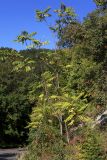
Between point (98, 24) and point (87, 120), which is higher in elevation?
point (98, 24)

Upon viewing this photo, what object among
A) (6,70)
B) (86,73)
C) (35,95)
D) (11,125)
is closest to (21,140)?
(11,125)

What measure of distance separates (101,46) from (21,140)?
36003mm

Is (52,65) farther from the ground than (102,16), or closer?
closer

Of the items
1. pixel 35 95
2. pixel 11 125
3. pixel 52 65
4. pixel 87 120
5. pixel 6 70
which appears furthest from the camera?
pixel 6 70

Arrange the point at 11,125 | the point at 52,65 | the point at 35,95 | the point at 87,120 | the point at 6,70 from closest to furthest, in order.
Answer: the point at 87,120 < the point at 52,65 < the point at 35,95 < the point at 11,125 < the point at 6,70

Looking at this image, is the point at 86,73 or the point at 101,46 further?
the point at 86,73

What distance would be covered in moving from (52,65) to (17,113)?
33.6 metres

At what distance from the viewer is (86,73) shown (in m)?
20.4

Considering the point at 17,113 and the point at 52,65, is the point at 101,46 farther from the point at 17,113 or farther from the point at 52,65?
the point at 17,113

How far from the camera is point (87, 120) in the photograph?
58.9ft

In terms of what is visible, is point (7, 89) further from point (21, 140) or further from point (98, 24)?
point (98, 24)

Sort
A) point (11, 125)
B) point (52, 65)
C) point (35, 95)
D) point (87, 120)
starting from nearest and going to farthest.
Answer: point (87, 120) → point (52, 65) → point (35, 95) → point (11, 125)

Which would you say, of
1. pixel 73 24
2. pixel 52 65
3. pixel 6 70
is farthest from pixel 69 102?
pixel 6 70

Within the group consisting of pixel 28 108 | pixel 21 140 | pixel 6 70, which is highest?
pixel 6 70
